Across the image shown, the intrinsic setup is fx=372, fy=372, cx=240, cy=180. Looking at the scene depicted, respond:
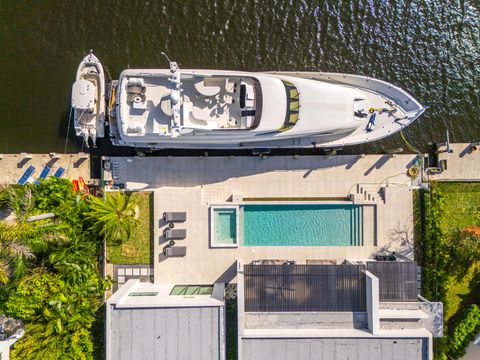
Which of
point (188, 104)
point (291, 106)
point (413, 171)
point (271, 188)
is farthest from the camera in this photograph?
point (271, 188)

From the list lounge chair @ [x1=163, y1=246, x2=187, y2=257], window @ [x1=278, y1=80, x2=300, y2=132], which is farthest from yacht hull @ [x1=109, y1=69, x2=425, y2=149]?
lounge chair @ [x1=163, y1=246, x2=187, y2=257]

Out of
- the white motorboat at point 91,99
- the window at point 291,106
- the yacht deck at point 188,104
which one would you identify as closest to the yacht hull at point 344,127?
the window at point 291,106

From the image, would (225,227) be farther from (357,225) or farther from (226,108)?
(357,225)

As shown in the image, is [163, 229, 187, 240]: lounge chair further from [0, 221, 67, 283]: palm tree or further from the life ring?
the life ring

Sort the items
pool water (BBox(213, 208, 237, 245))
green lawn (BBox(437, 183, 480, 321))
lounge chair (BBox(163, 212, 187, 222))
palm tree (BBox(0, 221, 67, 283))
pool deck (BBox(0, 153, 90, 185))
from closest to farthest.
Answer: palm tree (BBox(0, 221, 67, 283)) → lounge chair (BBox(163, 212, 187, 222)) → pool water (BBox(213, 208, 237, 245)) → green lawn (BBox(437, 183, 480, 321)) → pool deck (BBox(0, 153, 90, 185))

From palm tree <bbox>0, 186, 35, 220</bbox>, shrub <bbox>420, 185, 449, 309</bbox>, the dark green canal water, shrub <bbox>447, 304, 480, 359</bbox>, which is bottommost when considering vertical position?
shrub <bbox>447, 304, 480, 359</bbox>

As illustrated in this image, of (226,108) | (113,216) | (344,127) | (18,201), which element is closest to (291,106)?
(344,127)

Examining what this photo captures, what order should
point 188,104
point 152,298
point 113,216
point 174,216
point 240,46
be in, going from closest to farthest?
point 152,298 < point 188,104 < point 113,216 < point 174,216 < point 240,46
